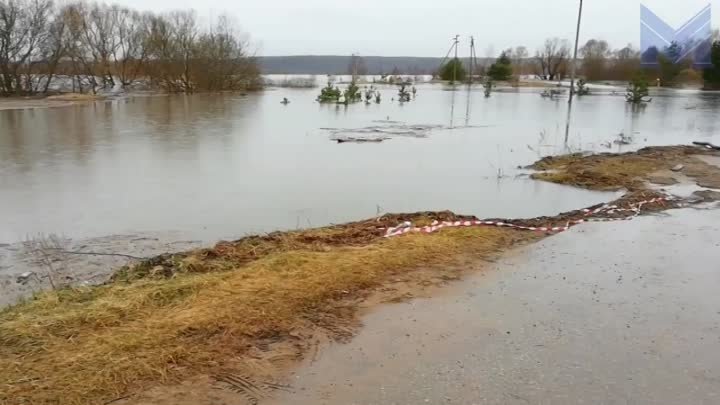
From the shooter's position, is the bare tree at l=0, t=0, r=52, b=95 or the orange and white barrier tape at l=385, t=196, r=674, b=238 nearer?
the orange and white barrier tape at l=385, t=196, r=674, b=238

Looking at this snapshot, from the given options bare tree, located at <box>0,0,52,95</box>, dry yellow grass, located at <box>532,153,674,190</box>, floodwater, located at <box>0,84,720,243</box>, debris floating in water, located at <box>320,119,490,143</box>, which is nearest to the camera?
floodwater, located at <box>0,84,720,243</box>

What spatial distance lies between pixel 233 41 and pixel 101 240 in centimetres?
5226

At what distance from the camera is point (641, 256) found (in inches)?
211

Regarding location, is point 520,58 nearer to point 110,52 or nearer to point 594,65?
point 594,65

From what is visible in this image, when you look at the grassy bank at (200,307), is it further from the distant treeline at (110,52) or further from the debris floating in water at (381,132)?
the distant treeline at (110,52)

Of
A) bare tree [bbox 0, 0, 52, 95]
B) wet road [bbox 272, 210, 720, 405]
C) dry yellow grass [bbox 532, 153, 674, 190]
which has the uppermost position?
bare tree [bbox 0, 0, 52, 95]

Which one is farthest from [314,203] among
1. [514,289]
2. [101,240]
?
[514,289]

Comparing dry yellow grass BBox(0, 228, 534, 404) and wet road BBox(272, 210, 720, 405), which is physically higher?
dry yellow grass BBox(0, 228, 534, 404)

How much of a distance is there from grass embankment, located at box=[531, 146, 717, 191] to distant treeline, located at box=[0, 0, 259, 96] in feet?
122

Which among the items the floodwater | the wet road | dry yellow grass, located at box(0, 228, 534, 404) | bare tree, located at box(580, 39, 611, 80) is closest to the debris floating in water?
the floodwater

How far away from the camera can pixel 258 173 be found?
32.9 ft

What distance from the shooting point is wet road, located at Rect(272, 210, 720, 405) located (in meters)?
2.95

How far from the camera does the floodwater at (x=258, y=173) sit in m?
7.11

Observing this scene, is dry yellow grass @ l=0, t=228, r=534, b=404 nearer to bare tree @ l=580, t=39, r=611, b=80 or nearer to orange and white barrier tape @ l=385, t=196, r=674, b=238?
orange and white barrier tape @ l=385, t=196, r=674, b=238
